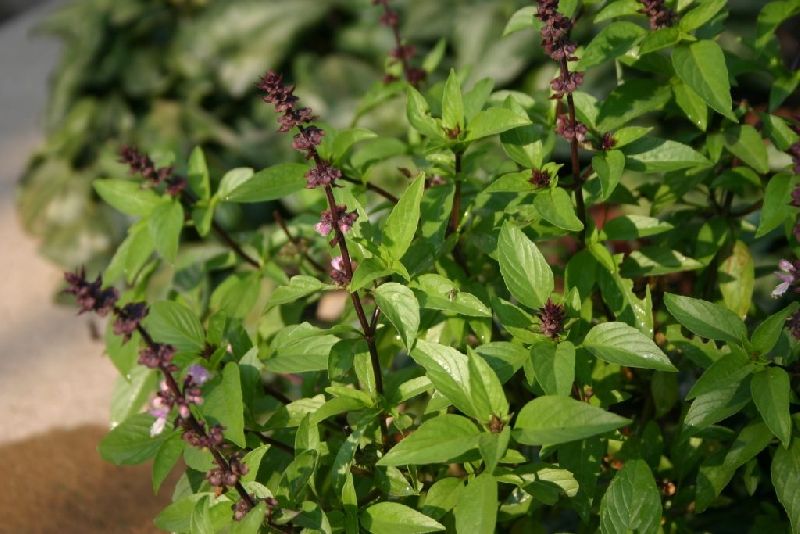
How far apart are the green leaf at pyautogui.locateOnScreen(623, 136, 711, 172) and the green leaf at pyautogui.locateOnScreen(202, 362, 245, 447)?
786 mm

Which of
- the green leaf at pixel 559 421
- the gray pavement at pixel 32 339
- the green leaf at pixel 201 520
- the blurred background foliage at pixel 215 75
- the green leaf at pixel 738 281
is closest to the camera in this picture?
the green leaf at pixel 559 421

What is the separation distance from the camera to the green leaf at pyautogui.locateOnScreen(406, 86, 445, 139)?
5.53 feet

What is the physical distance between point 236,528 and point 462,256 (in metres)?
0.74

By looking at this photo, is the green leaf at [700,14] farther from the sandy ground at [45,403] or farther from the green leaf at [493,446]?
the sandy ground at [45,403]

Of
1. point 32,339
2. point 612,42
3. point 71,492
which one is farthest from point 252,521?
point 32,339

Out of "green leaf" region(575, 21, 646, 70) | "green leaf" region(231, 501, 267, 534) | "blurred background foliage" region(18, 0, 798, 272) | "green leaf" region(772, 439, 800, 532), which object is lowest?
"green leaf" region(772, 439, 800, 532)

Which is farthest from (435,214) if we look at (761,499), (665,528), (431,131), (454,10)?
(454,10)

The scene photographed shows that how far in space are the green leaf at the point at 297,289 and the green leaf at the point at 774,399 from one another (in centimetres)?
72

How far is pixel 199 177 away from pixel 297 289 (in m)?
0.54

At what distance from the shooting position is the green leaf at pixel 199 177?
76.9 inches

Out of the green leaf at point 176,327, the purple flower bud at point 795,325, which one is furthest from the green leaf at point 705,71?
the green leaf at point 176,327

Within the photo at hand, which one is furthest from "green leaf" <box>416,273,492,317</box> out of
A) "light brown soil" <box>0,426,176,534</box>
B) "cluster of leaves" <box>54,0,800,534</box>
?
"light brown soil" <box>0,426,176,534</box>

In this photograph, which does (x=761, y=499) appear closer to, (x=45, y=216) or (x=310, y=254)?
(x=310, y=254)

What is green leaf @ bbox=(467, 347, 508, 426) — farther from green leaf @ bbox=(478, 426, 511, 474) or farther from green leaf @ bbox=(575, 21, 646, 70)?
green leaf @ bbox=(575, 21, 646, 70)
